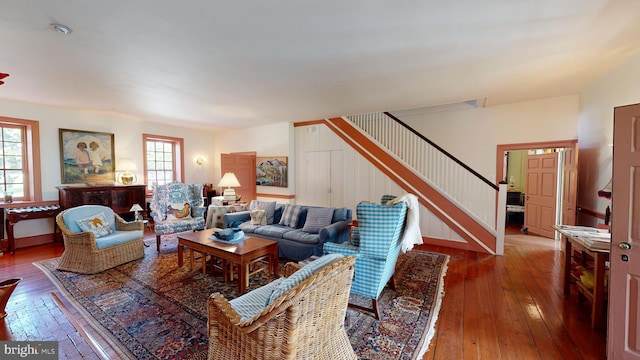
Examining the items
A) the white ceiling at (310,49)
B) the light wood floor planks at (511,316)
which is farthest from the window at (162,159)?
the light wood floor planks at (511,316)

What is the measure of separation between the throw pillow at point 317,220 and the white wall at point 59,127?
15.2 feet

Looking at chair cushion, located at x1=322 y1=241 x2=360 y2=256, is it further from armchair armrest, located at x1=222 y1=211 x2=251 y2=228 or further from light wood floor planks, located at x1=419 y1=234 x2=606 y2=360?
armchair armrest, located at x1=222 y1=211 x2=251 y2=228

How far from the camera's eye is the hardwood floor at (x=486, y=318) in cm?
194

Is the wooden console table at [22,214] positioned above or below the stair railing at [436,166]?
below

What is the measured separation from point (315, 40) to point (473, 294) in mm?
3191

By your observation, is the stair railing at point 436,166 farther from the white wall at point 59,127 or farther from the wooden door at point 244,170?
the white wall at point 59,127

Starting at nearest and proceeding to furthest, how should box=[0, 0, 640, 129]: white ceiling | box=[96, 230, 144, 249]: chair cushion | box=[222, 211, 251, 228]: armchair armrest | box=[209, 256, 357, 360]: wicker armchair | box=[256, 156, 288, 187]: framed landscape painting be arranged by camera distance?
box=[209, 256, 357, 360]: wicker armchair < box=[0, 0, 640, 129]: white ceiling < box=[96, 230, 144, 249]: chair cushion < box=[222, 211, 251, 228]: armchair armrest < box=[256, 156, 288, 187]: framed landscape painting

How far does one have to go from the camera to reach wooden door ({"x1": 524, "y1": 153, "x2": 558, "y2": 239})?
17.0 feet

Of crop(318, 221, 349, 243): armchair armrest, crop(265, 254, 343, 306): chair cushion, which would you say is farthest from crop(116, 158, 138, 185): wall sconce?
crop(265, 254, 343, 306): chair cushion

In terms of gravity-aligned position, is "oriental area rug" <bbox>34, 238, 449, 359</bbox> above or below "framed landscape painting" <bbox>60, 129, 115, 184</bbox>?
below

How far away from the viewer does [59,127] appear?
486cm

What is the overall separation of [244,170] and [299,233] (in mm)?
3513

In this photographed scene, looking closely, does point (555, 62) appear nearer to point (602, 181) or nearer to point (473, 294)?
point (602, 181)

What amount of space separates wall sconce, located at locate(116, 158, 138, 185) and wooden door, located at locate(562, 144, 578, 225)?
27.4ft
